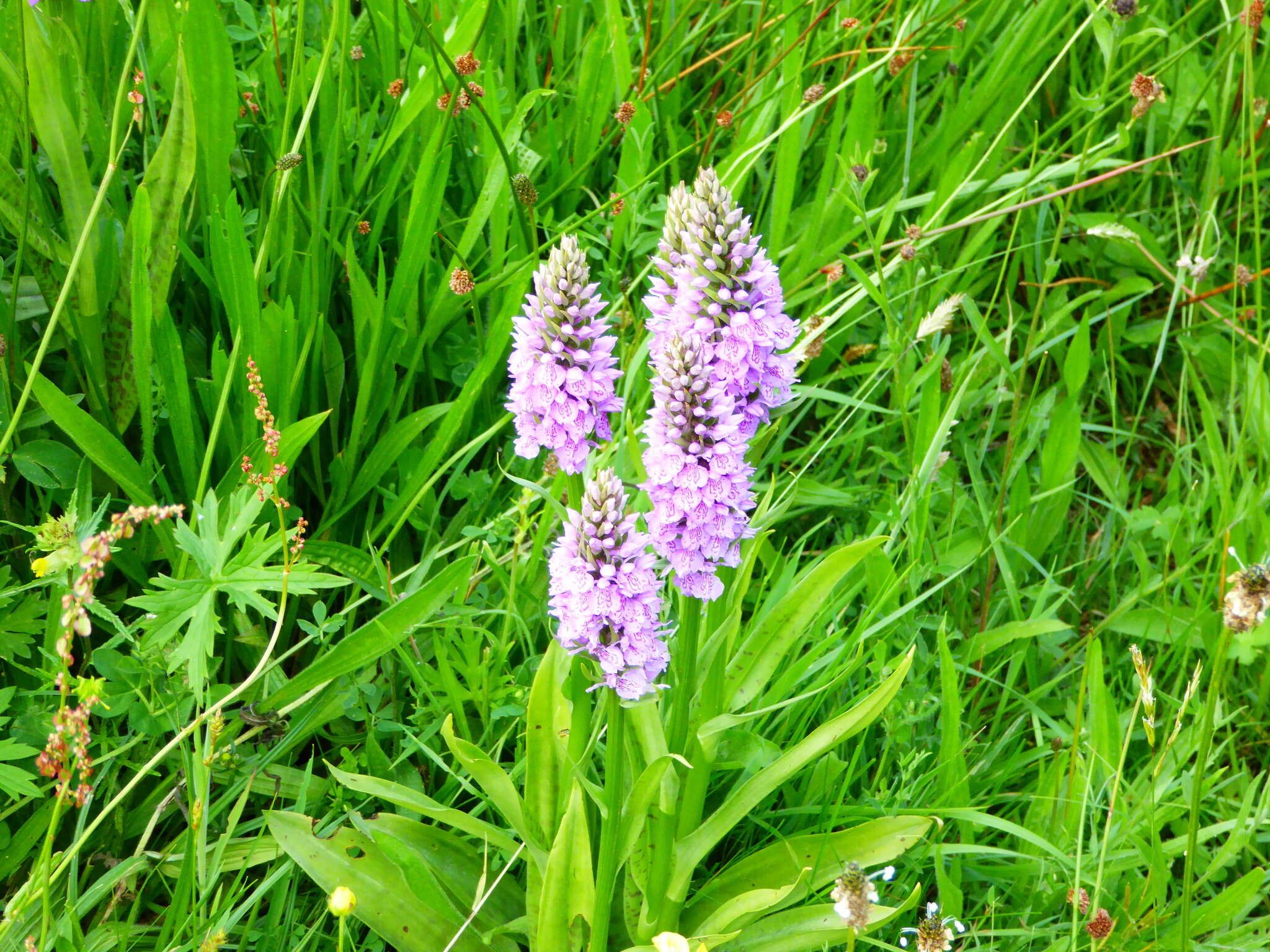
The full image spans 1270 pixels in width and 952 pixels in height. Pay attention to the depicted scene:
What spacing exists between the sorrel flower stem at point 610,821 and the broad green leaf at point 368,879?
0.31m

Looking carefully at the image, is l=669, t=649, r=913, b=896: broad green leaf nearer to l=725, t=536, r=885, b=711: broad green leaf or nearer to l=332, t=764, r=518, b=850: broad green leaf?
l=725, t=536, r=885, b=711: broad green leaf

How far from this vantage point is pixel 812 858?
1790mm

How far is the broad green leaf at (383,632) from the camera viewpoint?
6.12 feet

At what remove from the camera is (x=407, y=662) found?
6.13ft

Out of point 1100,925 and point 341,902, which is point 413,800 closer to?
point 341,902

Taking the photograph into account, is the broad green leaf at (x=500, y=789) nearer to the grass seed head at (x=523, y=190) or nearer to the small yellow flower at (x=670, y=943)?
the small yellow flower at (x=670, y=943)

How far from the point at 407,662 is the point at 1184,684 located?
62.8 inches

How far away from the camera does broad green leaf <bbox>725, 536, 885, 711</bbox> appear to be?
1707 mm

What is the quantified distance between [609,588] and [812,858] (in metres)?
0.72

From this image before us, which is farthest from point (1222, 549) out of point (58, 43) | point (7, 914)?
point (58, 43)

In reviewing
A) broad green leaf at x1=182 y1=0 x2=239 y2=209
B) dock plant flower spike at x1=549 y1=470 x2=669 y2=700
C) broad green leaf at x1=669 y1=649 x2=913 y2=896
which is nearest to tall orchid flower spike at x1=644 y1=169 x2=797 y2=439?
dock plant flower spike at x1=549 y1=470 x2=669 y2=700

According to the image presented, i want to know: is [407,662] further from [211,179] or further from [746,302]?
[211,179]

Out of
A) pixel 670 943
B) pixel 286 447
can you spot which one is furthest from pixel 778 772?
pixel 286 447

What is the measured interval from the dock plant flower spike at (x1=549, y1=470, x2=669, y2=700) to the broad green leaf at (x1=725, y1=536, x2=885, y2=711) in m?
0.40
